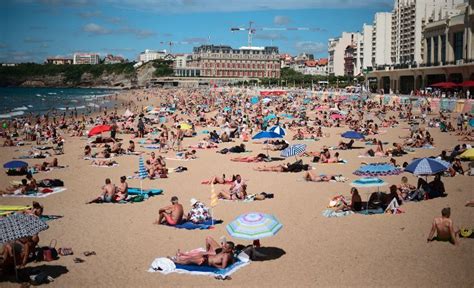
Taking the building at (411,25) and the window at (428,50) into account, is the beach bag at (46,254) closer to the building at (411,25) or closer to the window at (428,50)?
the window at (428,50)

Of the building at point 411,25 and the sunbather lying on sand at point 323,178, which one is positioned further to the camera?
the building at point 411,25

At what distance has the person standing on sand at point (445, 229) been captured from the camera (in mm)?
8305

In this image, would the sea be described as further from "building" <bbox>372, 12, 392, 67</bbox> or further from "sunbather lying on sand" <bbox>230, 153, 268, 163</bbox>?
"building" <bbox>372, 12, 392, 67</bbox>

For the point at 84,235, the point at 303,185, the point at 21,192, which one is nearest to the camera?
the point at 84,235

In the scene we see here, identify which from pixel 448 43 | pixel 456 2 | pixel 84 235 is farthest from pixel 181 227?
pixel 456 2

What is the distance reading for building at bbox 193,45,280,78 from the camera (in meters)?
143

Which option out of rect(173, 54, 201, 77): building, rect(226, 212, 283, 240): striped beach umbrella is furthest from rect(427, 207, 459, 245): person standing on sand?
rect(173, 54, 201, 77): building

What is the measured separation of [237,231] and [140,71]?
19496 centimetres

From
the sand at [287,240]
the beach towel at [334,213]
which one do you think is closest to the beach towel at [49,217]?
the sand at [287,240]

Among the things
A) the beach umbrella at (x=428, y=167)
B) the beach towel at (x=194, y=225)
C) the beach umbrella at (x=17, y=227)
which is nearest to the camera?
the beach umbrella at (x=17, y=227)

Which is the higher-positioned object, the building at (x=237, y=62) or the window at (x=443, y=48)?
the building at (x=237, y=62)

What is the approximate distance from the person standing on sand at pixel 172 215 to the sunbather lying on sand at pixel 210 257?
2130mm

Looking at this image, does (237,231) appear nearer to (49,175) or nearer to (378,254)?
(378,254)

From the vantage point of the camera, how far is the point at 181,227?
9797 millimetres
